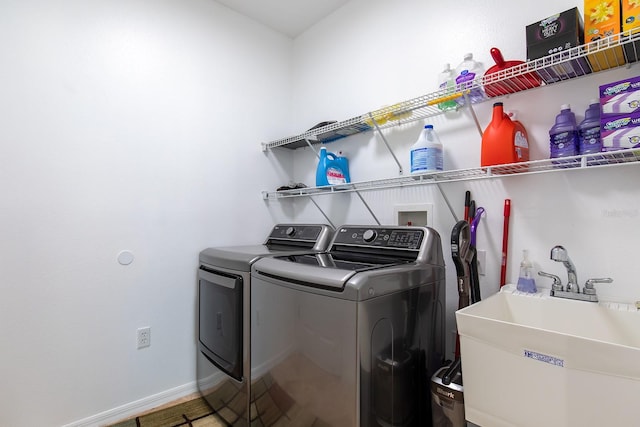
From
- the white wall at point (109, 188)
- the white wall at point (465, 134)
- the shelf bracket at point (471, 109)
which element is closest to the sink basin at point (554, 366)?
the white wall at point (465, 134)

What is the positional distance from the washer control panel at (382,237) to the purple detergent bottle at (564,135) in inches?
25.1

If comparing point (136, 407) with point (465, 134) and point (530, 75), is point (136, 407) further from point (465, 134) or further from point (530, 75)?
point (530, 75)

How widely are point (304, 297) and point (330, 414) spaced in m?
0.44

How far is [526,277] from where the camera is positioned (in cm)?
136

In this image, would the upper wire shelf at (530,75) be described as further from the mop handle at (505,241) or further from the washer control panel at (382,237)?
the washer control panel at (382,237)

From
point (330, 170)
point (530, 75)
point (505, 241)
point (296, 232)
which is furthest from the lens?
point (296, 232)

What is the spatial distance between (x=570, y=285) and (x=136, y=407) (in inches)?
93.4

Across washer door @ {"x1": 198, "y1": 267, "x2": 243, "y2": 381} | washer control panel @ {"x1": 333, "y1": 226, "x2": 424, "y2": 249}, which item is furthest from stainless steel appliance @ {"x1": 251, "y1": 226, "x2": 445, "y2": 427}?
washer door @ {"x1": 198, "y1": 267, "x2": 243, "y2": 381}

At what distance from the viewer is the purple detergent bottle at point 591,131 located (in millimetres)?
1147

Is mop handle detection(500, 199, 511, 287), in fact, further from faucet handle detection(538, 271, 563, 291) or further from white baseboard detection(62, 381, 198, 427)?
white baseboard detection(62, 381, 198, 427)

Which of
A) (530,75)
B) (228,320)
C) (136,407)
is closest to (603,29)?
(530,75)

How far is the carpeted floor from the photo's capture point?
5.85 ft

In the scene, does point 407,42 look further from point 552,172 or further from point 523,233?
point 523,233

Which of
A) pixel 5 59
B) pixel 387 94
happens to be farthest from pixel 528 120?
pixel 5 59
